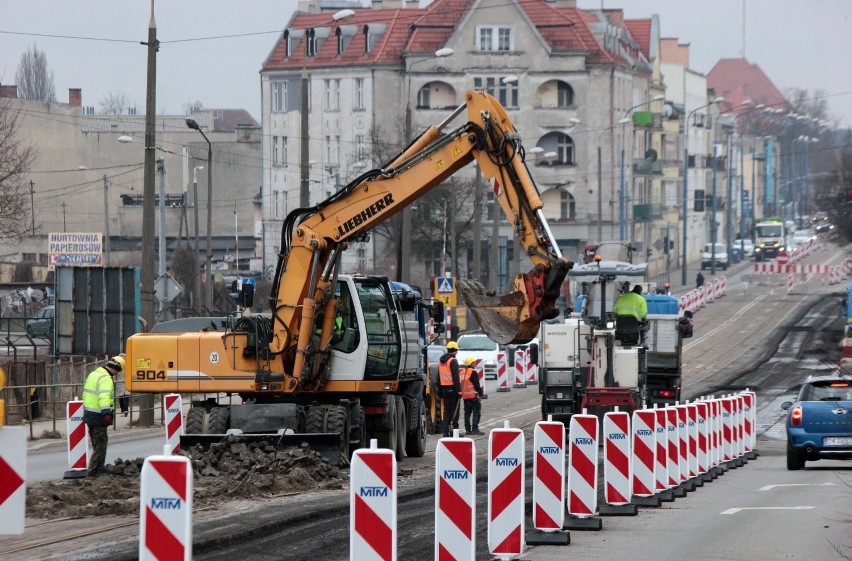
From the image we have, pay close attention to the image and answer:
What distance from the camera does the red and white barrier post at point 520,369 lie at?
45812mm

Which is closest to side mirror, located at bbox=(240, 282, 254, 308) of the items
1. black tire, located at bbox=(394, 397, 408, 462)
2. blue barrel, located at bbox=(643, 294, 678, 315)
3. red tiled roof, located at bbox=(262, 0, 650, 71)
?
black tire, located at bbox=(394, 397, 408, 462)

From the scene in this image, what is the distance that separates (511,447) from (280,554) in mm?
2148

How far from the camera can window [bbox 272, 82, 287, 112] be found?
92938mm

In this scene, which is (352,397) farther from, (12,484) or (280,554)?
(12,484)

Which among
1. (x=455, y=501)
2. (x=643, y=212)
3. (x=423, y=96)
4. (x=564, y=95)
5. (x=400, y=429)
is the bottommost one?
(x=400, y=429)

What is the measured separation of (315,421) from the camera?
21000mm

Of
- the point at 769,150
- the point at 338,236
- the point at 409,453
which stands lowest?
the point at 409,453

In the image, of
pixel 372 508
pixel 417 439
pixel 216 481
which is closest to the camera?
pixel 372 508

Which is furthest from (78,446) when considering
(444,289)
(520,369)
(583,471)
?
(520,369)

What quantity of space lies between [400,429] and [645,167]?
75.7 metres

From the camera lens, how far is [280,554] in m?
13.5

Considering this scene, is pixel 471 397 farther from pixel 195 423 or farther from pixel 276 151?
pixel 276 151

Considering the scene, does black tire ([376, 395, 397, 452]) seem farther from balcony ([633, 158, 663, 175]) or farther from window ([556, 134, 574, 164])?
balcony ([633, 158, 663, 175])

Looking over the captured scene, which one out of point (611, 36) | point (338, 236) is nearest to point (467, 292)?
point (338, 236)
